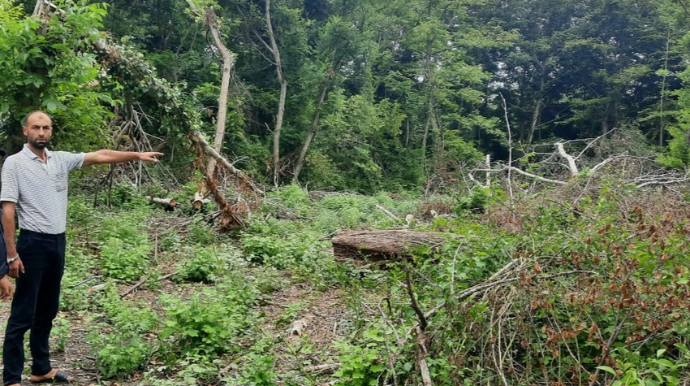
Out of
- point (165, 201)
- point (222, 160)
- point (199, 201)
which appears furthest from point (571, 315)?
point (165, 201)

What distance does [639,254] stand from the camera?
3506 millimetres

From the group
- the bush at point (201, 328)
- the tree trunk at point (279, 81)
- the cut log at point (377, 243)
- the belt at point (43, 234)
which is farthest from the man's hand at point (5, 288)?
the tree trunk at point (279, 81)

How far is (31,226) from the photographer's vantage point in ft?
11.3

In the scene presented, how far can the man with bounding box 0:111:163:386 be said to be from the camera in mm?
3396

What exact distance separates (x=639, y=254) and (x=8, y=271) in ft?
13.4

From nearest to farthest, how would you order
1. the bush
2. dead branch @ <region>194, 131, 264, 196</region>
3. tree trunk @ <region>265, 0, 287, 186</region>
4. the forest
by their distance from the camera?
1. the forest
2. the bush
3. dead branch @ <region>194, 131, 264, 196</region>
4. tree trunk @ <region>265, 0, 287, 186</region>

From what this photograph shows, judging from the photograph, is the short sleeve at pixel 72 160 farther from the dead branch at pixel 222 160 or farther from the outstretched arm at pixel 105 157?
the dead branch at pixel 222 160

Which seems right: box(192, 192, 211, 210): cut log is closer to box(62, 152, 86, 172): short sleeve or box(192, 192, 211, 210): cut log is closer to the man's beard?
box(62, 152, 86, 172): short sleeve

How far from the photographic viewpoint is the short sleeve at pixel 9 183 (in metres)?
3.38

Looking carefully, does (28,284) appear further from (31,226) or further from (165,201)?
(165,201)

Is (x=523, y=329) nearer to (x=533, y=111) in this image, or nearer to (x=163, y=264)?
(x=163, y=264)

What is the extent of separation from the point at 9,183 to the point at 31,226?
0.31m

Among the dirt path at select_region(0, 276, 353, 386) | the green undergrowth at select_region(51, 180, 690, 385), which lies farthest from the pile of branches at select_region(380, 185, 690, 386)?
the dirt path at select_region(0, 276, 353, 386)

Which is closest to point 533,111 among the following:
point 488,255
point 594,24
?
point 594,24
